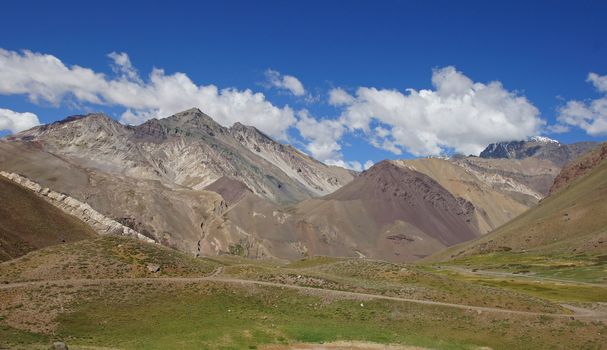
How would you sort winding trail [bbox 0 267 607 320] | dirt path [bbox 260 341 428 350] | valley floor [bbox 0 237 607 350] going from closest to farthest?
dirt path [bbox 260 341 428 350] < valley floor [bbox 0 237 607 350] < winding trail [bbox 0 267 607 320]

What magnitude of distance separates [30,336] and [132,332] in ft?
27.9

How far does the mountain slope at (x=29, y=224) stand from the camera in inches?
3610

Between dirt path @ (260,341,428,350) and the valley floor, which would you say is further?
the valley floor

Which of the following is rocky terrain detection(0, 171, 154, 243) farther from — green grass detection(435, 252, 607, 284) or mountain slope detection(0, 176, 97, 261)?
green grass detection(435, 252, 607, 284)

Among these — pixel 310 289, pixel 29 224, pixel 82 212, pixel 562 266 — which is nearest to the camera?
pixel 310 289

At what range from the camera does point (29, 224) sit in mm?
104000

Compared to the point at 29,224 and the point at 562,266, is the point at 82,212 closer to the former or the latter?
the point at 29,224

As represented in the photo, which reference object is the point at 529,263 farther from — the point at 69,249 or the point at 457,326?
the point at 69,249

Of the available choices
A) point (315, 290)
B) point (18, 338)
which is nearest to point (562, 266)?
point (315, 290)

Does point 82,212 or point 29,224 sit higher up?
point 82,212

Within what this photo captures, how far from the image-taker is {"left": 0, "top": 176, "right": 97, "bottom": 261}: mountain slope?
91.7 meters

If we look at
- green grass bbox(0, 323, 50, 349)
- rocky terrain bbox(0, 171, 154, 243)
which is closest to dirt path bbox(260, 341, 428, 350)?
green grass bbox(0, 323, 50, 349)

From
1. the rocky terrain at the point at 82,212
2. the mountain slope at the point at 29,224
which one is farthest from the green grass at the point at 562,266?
the mountain slope at the point at 29,224

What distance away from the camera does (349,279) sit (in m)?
74.5
